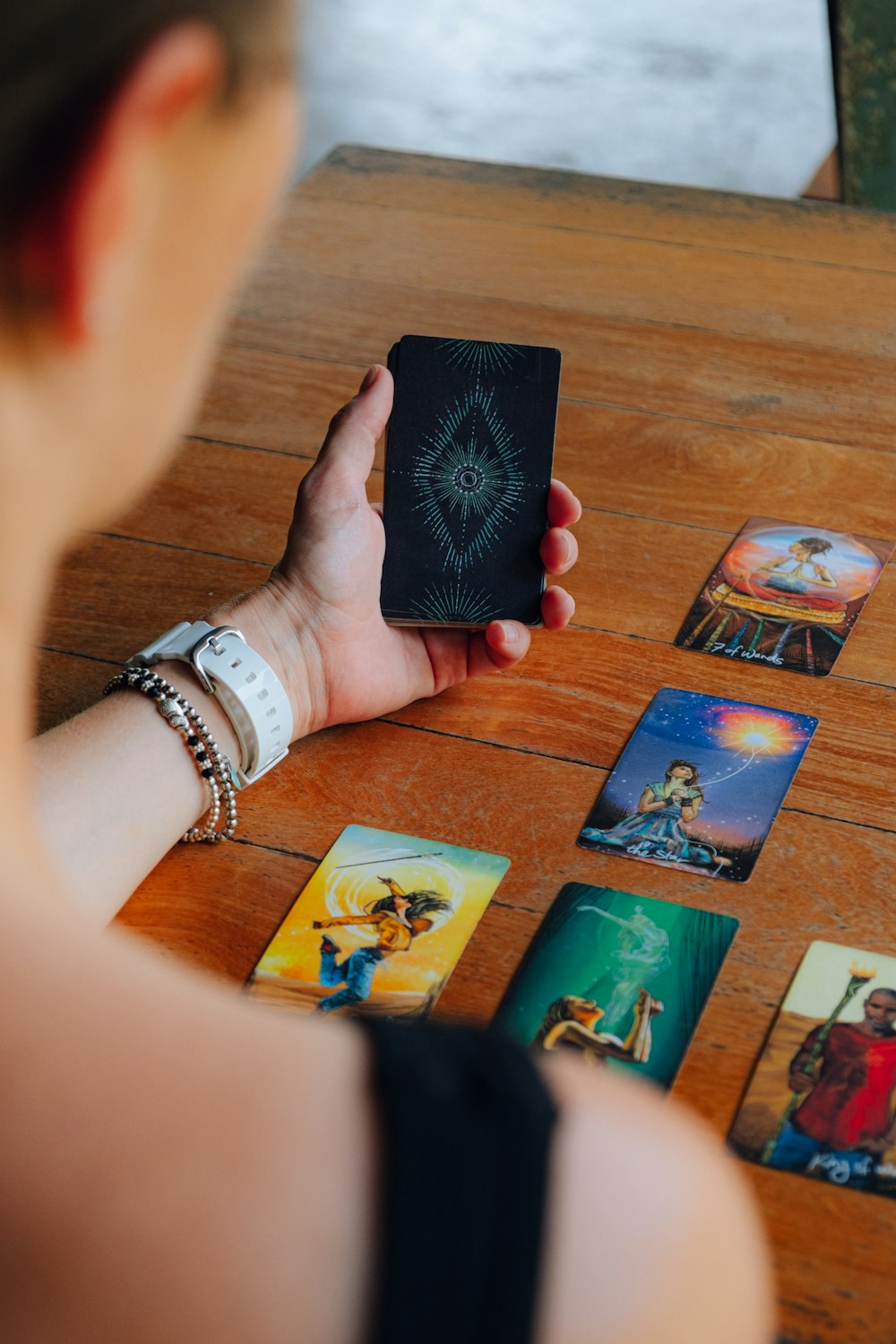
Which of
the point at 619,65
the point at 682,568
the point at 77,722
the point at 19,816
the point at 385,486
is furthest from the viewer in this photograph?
the point at 619,65

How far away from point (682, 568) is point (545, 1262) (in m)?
0.95

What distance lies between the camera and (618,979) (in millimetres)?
867

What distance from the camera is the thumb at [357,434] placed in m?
1.13

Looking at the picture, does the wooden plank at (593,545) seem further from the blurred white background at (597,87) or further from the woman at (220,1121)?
the blurred white background at (597,87)

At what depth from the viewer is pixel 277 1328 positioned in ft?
1.24

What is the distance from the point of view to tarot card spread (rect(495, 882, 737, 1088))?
832 mm

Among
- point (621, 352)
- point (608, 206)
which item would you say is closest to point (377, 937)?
point (621, 352)

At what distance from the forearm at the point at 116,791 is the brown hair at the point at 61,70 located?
66 centimetres

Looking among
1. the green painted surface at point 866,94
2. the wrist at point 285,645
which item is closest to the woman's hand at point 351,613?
the wrist at point 285,645

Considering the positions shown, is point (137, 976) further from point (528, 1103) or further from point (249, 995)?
point (249, 995)

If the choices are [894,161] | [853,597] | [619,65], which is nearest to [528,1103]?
[853,597]

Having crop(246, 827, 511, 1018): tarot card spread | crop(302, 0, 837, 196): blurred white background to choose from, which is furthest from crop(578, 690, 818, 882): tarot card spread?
crop(302, 0, 837, 196): blurred white background

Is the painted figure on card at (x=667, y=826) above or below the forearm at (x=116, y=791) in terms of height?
above

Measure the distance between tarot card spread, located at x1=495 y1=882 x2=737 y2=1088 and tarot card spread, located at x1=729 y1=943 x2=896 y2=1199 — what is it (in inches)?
2.1
